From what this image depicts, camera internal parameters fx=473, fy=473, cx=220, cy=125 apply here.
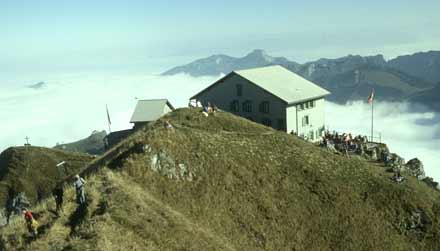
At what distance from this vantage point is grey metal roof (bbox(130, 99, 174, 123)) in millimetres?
96312

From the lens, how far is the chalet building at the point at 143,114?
315 feet

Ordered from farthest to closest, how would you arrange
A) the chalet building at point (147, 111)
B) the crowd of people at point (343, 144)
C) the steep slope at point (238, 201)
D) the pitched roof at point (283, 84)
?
the chalet building at point (147, 111), the pitched roof at point (283, 84), the crowd of people at point (343, 144), the steep slope at point (238, 201)

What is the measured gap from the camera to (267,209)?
1644 inches

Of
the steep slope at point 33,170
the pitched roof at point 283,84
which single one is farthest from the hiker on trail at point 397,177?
the steep slope at point 33,170

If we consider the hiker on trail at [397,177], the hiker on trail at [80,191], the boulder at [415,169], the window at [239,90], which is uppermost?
the window at [239,90]

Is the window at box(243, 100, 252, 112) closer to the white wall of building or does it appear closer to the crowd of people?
the white wall of building

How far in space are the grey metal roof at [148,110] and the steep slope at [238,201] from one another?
150 feet

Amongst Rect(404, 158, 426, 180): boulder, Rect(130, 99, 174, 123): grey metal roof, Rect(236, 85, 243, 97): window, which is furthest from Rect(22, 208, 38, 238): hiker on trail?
Rect(130, 99, 174, 123): grey metal roof

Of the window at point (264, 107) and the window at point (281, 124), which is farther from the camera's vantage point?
the window at point (264, 107)

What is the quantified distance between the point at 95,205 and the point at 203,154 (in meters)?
16.0

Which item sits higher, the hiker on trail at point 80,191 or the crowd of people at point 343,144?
the hiker on trail at point 80,191

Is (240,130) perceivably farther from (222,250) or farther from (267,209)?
(222,250)

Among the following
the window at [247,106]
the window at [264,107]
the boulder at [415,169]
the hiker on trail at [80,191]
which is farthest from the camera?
the window at [247,106]

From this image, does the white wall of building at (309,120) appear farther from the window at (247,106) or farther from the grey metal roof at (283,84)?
the window at (247,106)
